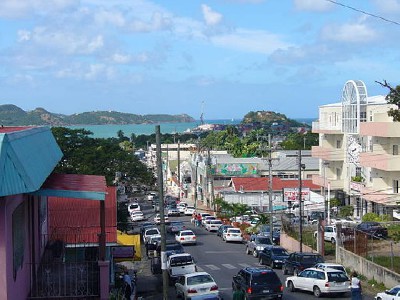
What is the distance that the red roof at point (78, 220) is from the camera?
23188 millimetres

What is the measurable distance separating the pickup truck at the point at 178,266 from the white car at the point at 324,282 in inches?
252

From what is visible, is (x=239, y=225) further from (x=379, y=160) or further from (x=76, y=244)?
(x=76, y=244)

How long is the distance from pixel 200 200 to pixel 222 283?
68.8m

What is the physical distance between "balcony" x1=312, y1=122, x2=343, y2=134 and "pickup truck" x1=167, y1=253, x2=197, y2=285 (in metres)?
39.3

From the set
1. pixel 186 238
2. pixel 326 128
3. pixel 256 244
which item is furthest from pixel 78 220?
pixel 326 128

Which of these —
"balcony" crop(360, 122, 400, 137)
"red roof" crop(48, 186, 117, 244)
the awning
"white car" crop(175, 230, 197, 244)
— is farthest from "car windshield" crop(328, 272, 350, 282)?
"balcony" crop(360, 122, 400, 137)

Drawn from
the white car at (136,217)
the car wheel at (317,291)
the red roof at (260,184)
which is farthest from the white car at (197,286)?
the red roof at (260,184)

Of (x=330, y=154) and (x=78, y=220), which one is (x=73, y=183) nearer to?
(x=78, y=220)

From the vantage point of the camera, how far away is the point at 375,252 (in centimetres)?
3709

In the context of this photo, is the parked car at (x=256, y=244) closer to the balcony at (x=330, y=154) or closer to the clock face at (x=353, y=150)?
the clock face at (x=353, y=150)

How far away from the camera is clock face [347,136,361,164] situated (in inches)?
2611

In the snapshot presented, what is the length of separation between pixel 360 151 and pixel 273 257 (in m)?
28.3

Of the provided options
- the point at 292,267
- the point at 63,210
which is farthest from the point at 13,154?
the point at 292,267

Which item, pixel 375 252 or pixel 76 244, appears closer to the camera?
pixel 76 244
